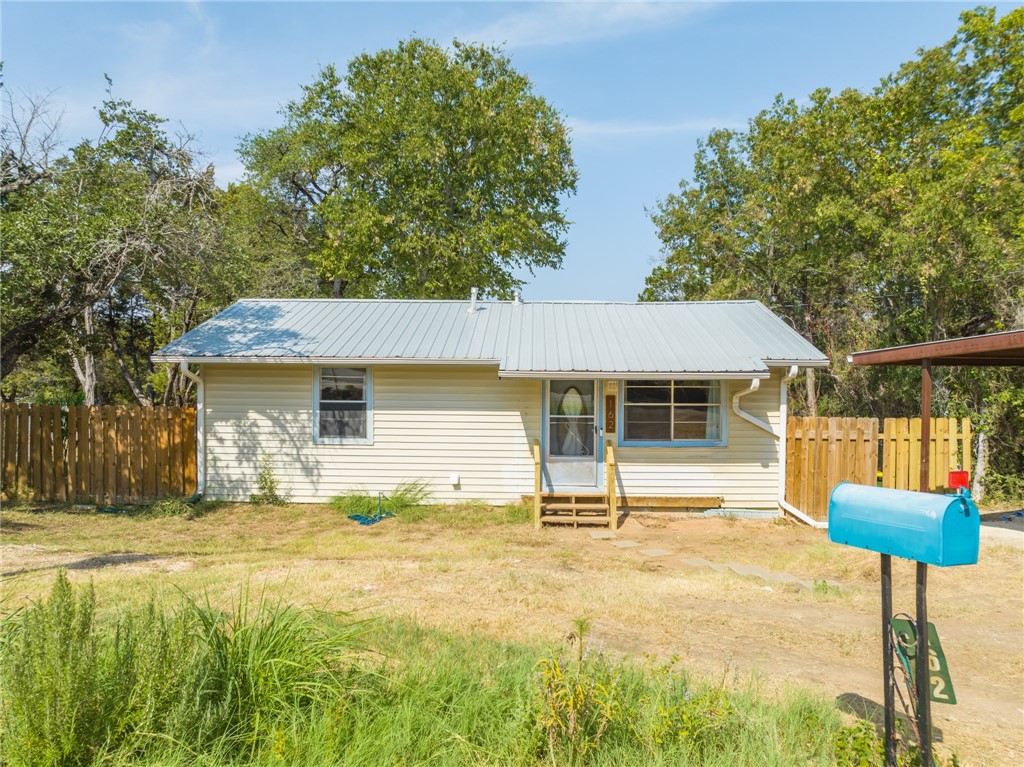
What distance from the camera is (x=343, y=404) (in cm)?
1185

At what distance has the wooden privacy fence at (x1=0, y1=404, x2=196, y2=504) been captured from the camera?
11734 mm

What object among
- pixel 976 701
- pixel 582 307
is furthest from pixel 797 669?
pixel 582 307

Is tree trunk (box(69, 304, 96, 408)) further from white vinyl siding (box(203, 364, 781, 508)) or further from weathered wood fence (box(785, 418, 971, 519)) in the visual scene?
weathered wood fence (box(785, 418, 971, 519))

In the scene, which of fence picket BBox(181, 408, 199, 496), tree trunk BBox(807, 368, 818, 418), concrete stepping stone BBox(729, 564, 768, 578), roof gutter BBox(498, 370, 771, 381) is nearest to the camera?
concrete stepping stone BBox(729, 564, 768, 578)

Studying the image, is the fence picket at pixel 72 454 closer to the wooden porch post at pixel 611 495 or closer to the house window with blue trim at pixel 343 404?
the house window with blue trim at pixel 343 404

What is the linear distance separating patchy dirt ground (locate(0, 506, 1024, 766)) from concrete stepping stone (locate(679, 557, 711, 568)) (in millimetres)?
127

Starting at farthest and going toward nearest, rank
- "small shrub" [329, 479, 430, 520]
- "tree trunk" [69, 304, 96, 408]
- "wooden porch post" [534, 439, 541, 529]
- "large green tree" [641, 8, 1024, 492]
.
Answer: "tree trunk" [69, 304, 96, 408]
"large green tree" [641, 8, 1024, 492]
"small shrub" [329, 479, 430, 520]
"wooden porch post" [534, 439, 541, 529]

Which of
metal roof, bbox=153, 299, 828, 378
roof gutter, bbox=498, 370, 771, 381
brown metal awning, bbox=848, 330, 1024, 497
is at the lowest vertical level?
roof gutter, bbox=498, 370, 771, 381

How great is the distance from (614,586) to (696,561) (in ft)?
6.94

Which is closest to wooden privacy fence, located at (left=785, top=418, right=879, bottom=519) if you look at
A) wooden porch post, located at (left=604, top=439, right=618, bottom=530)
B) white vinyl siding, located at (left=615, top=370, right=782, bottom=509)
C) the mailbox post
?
white vinyl siding, located at (left=615, top=370, right=782, bottom=509)

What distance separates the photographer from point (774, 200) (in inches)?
779

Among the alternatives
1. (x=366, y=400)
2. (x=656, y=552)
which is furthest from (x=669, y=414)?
(x=366, y=400)

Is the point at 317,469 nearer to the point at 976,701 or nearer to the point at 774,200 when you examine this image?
the point at 976,701

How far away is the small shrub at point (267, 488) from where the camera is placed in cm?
1167
